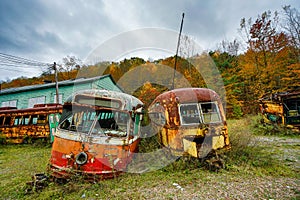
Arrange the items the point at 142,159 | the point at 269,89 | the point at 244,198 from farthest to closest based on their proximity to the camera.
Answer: the point at 269,89
the point at 142,159
the point at 244,198

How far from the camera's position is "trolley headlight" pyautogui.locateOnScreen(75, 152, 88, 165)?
167 inches

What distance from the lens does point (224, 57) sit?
24.9 metres

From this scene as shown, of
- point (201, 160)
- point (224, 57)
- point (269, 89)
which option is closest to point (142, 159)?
point (201, 160)

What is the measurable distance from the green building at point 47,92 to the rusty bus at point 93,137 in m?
11.1

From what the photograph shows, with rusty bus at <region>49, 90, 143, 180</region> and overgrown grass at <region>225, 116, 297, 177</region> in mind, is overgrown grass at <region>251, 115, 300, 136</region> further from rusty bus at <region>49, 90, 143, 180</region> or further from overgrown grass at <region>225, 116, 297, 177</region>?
rusty bus at <region>49, 90, 143, 180</region>

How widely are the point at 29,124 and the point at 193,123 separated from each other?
9880 mm

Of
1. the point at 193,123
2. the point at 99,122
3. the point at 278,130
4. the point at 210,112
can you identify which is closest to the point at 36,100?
the point at 99,122

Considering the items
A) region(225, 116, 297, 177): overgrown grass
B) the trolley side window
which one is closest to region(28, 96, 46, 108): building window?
the trolley side window

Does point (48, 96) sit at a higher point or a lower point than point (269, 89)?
lower

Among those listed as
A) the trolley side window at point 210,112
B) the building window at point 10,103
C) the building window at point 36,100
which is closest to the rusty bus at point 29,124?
the building window at point 36,100

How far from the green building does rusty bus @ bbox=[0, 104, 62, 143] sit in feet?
17.1

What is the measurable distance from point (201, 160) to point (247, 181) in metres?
1.29

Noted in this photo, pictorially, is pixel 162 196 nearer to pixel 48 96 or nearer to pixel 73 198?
pixel 73 198

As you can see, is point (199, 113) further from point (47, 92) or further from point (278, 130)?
point (47, 92)
